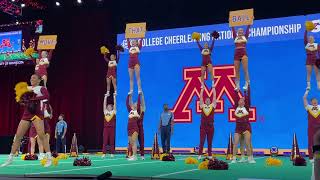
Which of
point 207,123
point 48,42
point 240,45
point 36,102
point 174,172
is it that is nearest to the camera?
point 174,172

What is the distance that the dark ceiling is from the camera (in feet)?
44.5

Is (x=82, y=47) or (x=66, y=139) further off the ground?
(x=82, y=47)

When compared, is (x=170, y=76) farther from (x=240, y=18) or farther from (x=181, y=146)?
(x=240, y=18)

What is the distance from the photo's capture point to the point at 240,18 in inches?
404

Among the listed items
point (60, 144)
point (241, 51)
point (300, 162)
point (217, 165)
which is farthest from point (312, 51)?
point (60, 144)

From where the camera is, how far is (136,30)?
11.9 m

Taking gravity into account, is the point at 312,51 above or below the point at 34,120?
above

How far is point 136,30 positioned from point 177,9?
11.0ft

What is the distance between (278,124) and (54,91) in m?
8.78

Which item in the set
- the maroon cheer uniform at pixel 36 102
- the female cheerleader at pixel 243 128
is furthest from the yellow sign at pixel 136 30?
the maroon cheer uniform at pixel 36 102

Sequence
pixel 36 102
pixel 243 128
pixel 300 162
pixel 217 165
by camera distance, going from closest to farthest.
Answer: pixel 217 165
pixel 36 102
pixel 300 162
pixel 243 128

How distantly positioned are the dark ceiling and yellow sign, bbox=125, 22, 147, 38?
3269 mm

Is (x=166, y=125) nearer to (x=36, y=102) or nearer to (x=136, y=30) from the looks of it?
(x=136, y=30)

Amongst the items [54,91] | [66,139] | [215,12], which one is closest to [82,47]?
[54,91]
